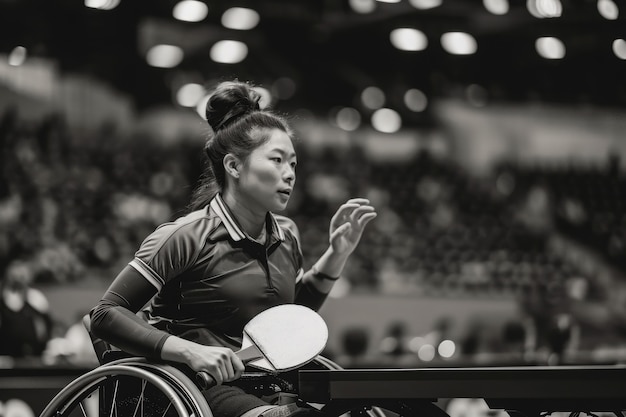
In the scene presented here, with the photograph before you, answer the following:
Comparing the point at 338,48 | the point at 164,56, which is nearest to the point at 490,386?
the point at 338,48

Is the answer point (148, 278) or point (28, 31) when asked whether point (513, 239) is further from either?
point (148, 278)

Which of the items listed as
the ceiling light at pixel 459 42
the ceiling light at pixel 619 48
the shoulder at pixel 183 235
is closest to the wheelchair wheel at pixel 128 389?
the shoulder at pixel 183 235

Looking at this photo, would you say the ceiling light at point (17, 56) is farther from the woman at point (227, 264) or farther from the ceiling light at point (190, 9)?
the woman at point (227, 264)

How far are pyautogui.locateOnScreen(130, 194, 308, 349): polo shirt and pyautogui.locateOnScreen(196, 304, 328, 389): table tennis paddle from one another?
121 mm

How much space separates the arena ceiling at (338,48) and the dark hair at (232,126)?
7430 millimetres

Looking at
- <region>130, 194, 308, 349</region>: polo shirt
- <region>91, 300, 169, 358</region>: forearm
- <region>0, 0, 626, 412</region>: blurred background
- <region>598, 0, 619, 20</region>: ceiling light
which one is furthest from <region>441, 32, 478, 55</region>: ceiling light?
<region>91, 300, 169, 358</region>: forearm

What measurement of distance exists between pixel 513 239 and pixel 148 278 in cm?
1139

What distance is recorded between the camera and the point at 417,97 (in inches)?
697

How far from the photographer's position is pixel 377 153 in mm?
17359

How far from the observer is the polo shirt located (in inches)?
91.9

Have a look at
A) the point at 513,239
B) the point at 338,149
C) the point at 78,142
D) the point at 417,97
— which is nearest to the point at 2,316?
the point at 78,142

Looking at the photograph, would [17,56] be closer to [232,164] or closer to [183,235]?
[232,164]

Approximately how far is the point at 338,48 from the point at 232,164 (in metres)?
12.3

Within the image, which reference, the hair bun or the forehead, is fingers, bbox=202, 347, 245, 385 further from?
the hair bun
